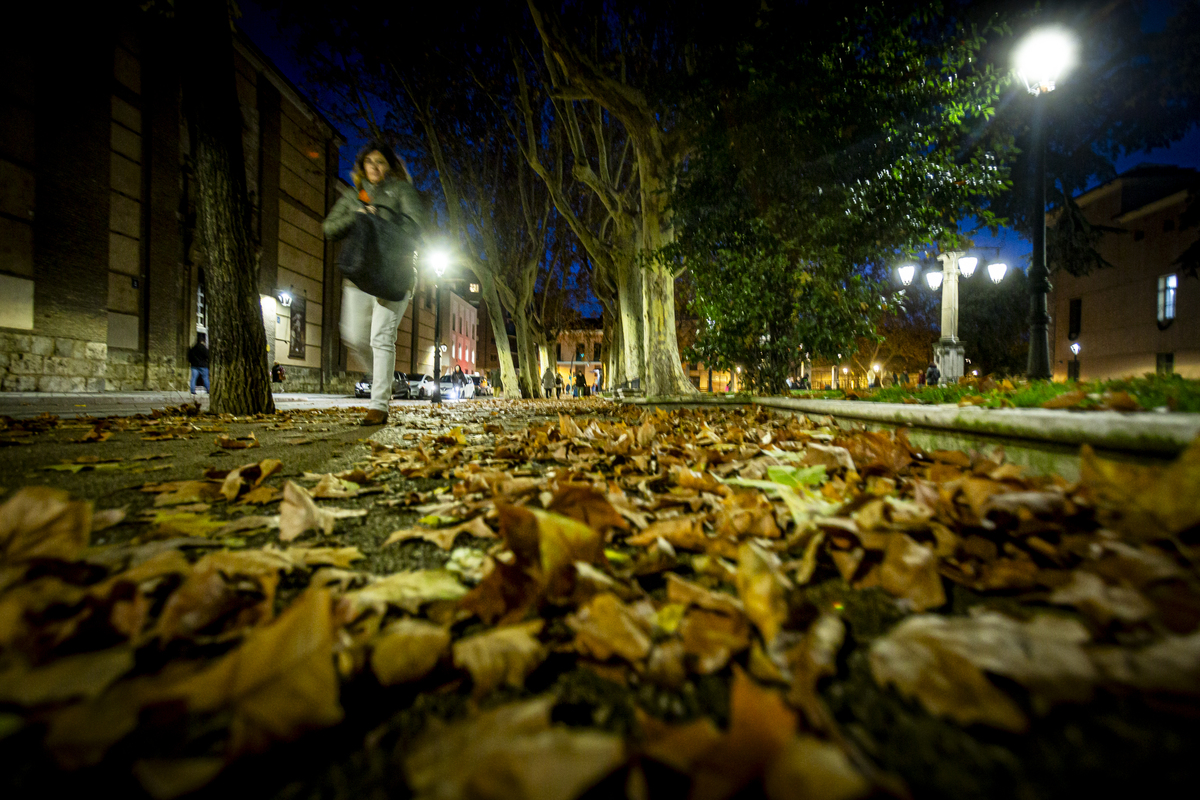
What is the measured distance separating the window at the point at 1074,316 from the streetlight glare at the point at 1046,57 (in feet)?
89.2

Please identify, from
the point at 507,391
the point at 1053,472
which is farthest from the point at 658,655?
the point at 507,391

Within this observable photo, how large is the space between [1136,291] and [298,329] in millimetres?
39199

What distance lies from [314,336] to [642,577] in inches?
1076

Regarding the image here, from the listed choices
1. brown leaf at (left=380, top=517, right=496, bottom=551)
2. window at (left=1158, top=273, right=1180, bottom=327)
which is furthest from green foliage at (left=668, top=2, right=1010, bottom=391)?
window at (left=1158, top=273, right=1180, bottom=327)

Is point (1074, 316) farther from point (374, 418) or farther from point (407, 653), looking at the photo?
point (407, 653)

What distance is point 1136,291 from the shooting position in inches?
854

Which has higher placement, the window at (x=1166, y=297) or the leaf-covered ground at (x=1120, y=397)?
the window at (x=1166, y=297)

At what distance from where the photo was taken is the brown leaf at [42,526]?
103cm

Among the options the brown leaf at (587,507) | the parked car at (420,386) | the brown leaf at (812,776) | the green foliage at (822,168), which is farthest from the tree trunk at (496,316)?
the brown leaf at (812,776)

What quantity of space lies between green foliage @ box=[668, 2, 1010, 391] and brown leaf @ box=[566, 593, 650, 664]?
670cm

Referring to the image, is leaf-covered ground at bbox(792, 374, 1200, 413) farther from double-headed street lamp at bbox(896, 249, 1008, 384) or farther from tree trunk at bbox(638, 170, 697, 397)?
double-headed street lamp at bbox(896, 249, 1008, 384)

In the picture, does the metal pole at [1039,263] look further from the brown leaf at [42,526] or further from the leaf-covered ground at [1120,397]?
the brown leaf at [42,526]

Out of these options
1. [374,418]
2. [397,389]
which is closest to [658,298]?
[374,418]

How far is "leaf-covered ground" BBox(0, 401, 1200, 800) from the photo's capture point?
22.9 inches
